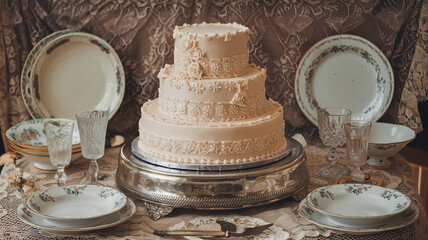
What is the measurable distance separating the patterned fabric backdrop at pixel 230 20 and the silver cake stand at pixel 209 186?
108 centimetres

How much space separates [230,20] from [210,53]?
37.9 inches

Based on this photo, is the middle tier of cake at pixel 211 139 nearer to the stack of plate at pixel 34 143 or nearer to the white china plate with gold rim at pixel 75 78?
the stack of plate at pixel 34 143

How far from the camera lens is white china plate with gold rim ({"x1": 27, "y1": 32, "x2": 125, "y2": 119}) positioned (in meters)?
3.64

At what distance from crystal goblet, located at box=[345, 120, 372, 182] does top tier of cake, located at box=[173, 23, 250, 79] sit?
0.57 meters

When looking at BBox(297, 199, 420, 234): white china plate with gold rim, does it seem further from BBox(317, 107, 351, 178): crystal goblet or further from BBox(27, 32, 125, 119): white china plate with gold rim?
BBox(27, 32, 125, 119): white china plate with gold rim

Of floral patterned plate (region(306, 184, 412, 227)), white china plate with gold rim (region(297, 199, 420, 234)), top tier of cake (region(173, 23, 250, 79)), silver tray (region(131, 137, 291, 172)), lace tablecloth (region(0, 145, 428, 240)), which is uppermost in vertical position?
top tier of cake (region(173, 23, 250, 79))

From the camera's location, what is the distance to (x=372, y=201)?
269 centimetres

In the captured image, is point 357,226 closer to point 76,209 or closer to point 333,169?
point 333,169

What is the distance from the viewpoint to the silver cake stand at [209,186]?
106 inches

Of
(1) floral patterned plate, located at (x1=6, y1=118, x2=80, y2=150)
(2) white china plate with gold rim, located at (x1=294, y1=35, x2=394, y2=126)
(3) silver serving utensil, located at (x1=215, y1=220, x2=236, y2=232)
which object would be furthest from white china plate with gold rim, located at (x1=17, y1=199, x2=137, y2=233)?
(2) white china plate with gold rim, located at (x1=294, y1=35, x2=394, y2=126)

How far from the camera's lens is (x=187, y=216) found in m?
2.72

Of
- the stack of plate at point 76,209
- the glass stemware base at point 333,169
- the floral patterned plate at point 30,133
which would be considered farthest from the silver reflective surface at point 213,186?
the floral patterned plate at point 30,133

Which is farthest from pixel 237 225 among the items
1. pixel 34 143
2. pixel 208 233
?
pixel 34 143

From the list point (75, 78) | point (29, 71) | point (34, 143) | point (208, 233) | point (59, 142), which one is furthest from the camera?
point (75, 78)
